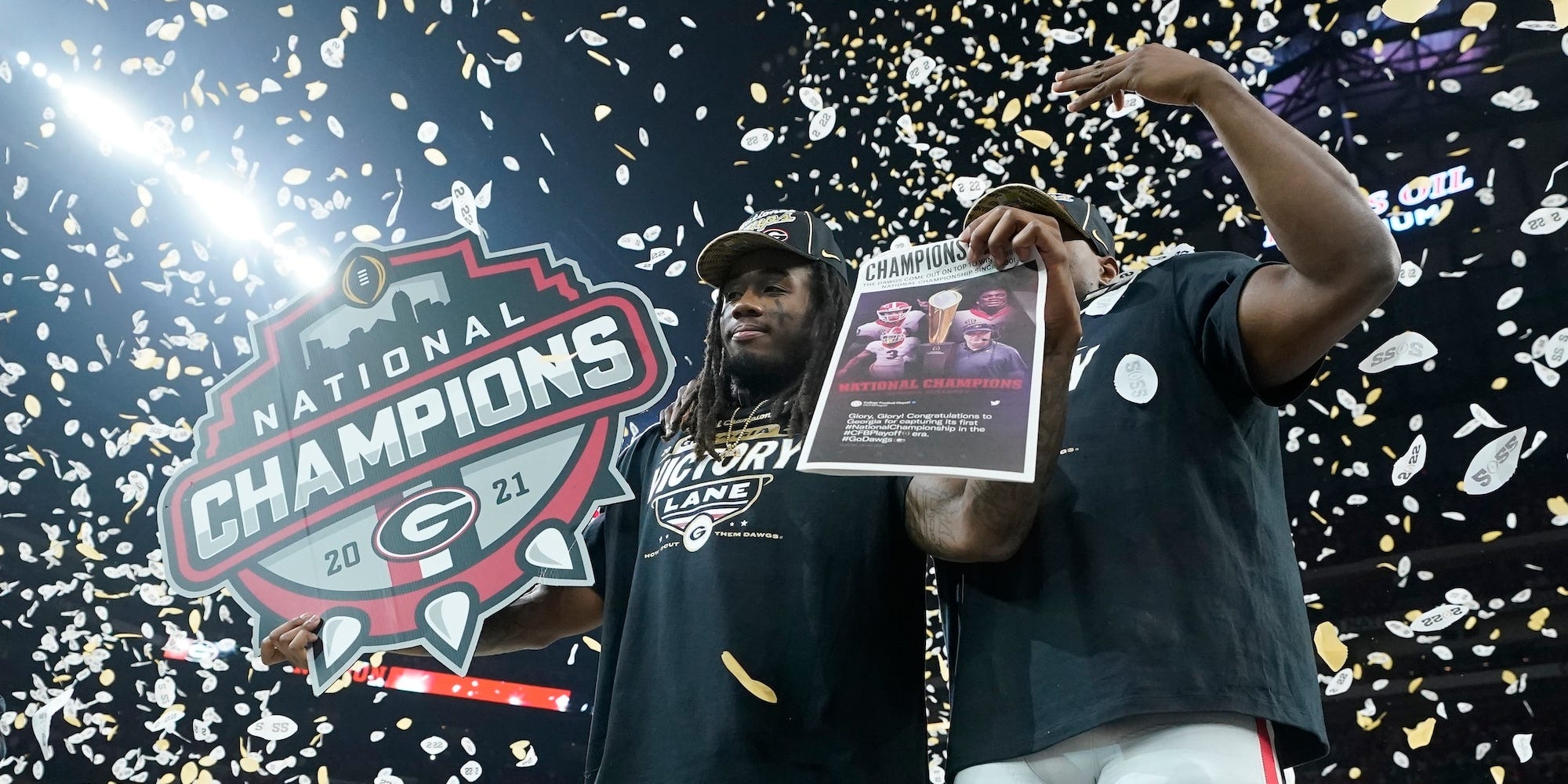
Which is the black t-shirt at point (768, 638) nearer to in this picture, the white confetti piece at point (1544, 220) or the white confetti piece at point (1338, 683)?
the white confetti piece at point (1338, 683)

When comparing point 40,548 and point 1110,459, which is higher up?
point 40,548

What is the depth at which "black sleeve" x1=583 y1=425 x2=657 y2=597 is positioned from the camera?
62.6 inches

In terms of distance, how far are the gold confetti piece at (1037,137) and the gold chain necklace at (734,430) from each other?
1554 millimetres

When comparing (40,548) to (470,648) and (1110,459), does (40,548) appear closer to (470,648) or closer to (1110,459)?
(470,648)

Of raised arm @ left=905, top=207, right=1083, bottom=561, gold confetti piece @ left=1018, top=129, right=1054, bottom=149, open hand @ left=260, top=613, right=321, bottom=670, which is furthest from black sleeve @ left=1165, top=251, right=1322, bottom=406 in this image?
gold confetti piece @ left=1018, top=129, right=1054, bottom=149

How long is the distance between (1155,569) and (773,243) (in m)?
0.79

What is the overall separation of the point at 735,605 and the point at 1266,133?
2.65ft

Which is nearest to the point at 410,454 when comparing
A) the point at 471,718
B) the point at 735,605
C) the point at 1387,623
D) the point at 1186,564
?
the point at 735,605

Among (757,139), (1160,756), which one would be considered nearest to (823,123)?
(757,139)

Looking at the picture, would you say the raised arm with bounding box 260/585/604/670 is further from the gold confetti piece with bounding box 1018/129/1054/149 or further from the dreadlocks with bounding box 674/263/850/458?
the gold confetti piece with bounding box 1018/129/1054/149

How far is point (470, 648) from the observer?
1.47m

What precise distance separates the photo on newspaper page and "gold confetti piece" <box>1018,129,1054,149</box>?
176 centimetres

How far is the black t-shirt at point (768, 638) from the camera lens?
Result: 125 centimetres

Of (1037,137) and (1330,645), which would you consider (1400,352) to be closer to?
(1330,645)
